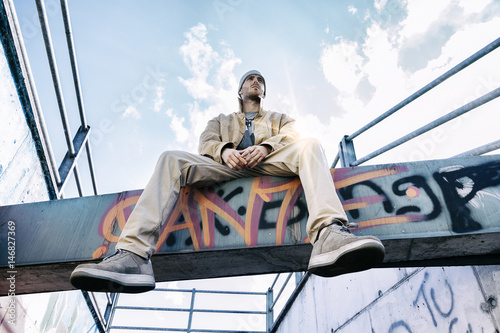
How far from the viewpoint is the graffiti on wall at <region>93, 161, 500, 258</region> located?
2027 millimetres

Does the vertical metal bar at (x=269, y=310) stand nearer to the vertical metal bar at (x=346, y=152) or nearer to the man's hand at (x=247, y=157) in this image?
the vertical metal bar at (x=346, y=152)

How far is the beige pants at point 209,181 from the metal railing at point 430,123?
3.17 feet

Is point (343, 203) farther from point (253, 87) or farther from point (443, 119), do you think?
point (253, 87)

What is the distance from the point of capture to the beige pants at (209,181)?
5.56 feet

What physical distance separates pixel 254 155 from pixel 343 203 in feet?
2.26

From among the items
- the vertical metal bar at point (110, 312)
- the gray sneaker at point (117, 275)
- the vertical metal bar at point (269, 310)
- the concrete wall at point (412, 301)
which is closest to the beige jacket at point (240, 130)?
the gray sneaker at point (117, 275)

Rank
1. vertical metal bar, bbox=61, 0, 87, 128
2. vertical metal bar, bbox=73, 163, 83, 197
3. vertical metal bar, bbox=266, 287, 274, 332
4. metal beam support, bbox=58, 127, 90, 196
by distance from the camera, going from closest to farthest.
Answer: vertical metal bar, bbox=61, 0, 87, 128, metal beam support, bbox=58, 127, 90, 196, vertical metal bar, bbox=73, 163, 83, 197, vertical metal bar, bbox=266, 287, 274, 332

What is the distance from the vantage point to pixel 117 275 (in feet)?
4.90

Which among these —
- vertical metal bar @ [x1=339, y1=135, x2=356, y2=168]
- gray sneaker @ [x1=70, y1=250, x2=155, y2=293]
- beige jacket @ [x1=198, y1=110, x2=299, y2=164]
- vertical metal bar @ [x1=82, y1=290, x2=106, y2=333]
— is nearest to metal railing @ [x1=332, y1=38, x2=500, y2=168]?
vertical metal bar @ [x1=339, y1=135, x2=356, y2=168]

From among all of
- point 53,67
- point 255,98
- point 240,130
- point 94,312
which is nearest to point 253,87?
point 255,98

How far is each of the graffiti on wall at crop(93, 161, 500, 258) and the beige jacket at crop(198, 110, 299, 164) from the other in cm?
39

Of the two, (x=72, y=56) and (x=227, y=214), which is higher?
(x=72, y=56)

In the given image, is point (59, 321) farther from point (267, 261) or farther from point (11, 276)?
point (267, 261)

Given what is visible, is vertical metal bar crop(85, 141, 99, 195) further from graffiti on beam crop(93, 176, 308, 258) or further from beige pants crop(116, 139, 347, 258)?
beige pants crop(116, 139, 347, 258)
